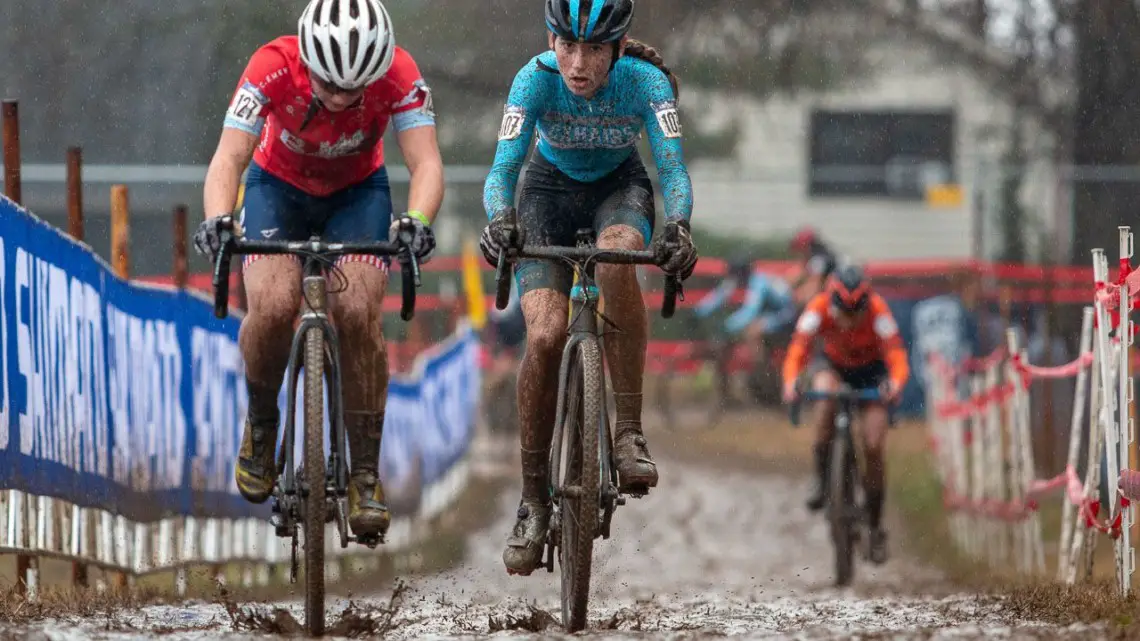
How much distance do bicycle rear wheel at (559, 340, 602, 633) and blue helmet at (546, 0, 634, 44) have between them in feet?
3.71

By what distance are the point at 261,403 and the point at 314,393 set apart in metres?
0.85

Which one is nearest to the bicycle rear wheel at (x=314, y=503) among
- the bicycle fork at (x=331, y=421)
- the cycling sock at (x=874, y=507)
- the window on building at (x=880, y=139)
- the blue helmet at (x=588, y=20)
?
the bicycle fork at (x=331, y=421)

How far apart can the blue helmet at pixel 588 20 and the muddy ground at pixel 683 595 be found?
2.18 m

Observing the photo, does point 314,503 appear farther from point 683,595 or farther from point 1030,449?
point 1030,449

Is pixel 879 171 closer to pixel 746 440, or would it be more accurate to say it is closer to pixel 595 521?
pixel 746 440

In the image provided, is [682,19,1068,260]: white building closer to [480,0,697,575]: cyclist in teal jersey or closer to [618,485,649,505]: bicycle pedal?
[480,0,697,575]: cyclist in teal jersey

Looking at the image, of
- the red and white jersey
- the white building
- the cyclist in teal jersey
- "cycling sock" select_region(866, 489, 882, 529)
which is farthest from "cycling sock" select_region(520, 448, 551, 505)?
the white building

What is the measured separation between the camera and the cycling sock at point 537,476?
7.16m

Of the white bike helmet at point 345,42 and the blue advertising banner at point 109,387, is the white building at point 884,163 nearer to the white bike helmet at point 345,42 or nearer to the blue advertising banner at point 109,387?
the blue advertising banner at point 109,387

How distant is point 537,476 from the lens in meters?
7.16

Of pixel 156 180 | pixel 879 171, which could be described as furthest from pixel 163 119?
pixel 879 171

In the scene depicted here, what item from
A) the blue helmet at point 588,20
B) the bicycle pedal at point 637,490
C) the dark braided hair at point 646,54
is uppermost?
the blue helmet at point 588,20

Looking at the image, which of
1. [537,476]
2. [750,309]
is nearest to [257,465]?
[537,476]

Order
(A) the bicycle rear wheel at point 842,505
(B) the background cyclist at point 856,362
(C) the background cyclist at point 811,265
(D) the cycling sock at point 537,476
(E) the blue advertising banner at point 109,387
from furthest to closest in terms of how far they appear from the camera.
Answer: (C) the background cyclist at point 811,265 → (B) the background cyclist at point 856,362 → (A) the bicycle rear wheel at point 842,505 → (E) the blue advertising banner at point 109,387 → (D) the cycling sock at point 537,476
